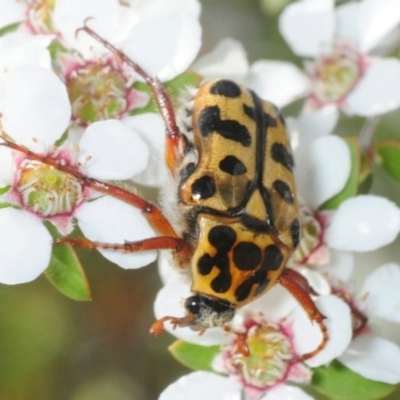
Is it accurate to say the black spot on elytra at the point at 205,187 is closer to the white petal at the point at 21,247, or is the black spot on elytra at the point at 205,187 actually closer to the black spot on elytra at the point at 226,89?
the black spot on elytra at the point at 226,89

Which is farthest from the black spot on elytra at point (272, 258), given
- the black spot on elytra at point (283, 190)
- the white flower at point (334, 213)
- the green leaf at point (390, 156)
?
the green leaf at point (390, 156)

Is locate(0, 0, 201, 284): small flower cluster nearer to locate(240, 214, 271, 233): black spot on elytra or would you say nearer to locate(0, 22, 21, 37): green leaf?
locate(0, 22, 21, 37): green leaf

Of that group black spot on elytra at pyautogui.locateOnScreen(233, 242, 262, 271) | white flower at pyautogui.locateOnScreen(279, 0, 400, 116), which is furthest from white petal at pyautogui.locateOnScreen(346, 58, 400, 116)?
black spot on elytra at pyautogui.locateOnScreen(233, 242, 262, 271)

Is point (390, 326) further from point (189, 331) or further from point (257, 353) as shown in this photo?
point (189, 331)

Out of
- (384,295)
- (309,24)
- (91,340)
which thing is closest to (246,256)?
(384,295)

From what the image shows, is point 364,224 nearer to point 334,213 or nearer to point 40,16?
point 334,213

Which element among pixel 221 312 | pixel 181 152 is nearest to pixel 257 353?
pixel 221 312
